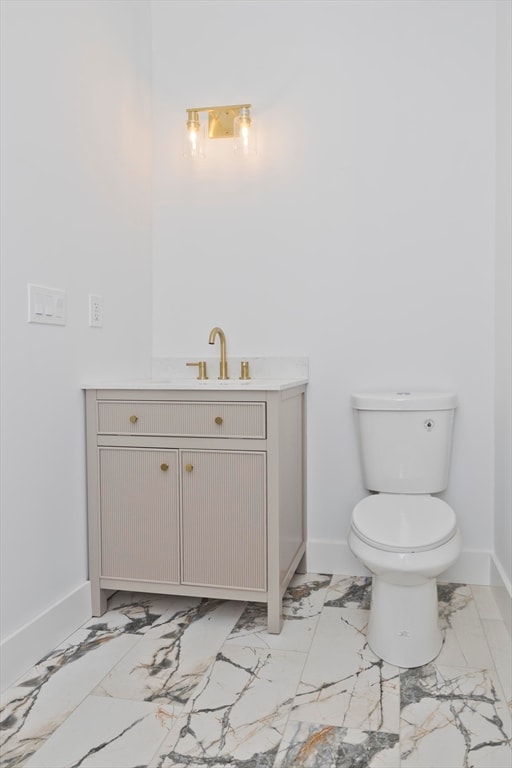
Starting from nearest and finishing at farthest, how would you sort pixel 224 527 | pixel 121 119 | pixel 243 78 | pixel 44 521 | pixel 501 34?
pixel 44 521 < pixel 224 527 < pixel 501 34 < pixel 121 119 < pixel 243 78

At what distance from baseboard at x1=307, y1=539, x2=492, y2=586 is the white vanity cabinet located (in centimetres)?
38

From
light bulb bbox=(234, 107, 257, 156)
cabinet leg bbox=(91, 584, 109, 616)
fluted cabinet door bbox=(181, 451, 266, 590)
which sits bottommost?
cabinet leg bbox=(91, 584, 109, 616)

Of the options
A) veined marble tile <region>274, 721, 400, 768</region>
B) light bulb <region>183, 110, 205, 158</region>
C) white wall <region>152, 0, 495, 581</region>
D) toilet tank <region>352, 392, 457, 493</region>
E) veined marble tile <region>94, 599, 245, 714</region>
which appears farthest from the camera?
light bulb <region>183, 110, 205, 158</region>

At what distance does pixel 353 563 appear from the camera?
237cm

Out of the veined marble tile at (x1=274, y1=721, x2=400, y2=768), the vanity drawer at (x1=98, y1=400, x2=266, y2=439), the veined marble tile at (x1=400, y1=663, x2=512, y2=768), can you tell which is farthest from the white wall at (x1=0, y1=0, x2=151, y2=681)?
the veined marble tile at (x1=400, y1=663, x2=512, y2=768)

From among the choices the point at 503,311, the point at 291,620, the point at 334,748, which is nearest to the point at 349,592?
the point at 291,620

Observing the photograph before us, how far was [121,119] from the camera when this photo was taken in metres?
2.24

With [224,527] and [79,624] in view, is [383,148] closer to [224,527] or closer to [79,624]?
[224,527]

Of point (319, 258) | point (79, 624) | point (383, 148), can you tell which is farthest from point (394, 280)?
point (79, 624)

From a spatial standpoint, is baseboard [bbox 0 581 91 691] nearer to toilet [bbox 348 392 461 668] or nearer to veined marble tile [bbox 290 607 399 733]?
veined marble tile [bbox 290 607 399 733]

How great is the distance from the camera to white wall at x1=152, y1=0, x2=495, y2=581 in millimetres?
2250

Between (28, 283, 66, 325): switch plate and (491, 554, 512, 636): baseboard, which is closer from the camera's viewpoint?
(28, 283, 66, 325): switch plate

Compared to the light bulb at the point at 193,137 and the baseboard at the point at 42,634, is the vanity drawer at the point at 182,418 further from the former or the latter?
the light bulb at the point at 193,137

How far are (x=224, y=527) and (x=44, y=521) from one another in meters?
0.56
